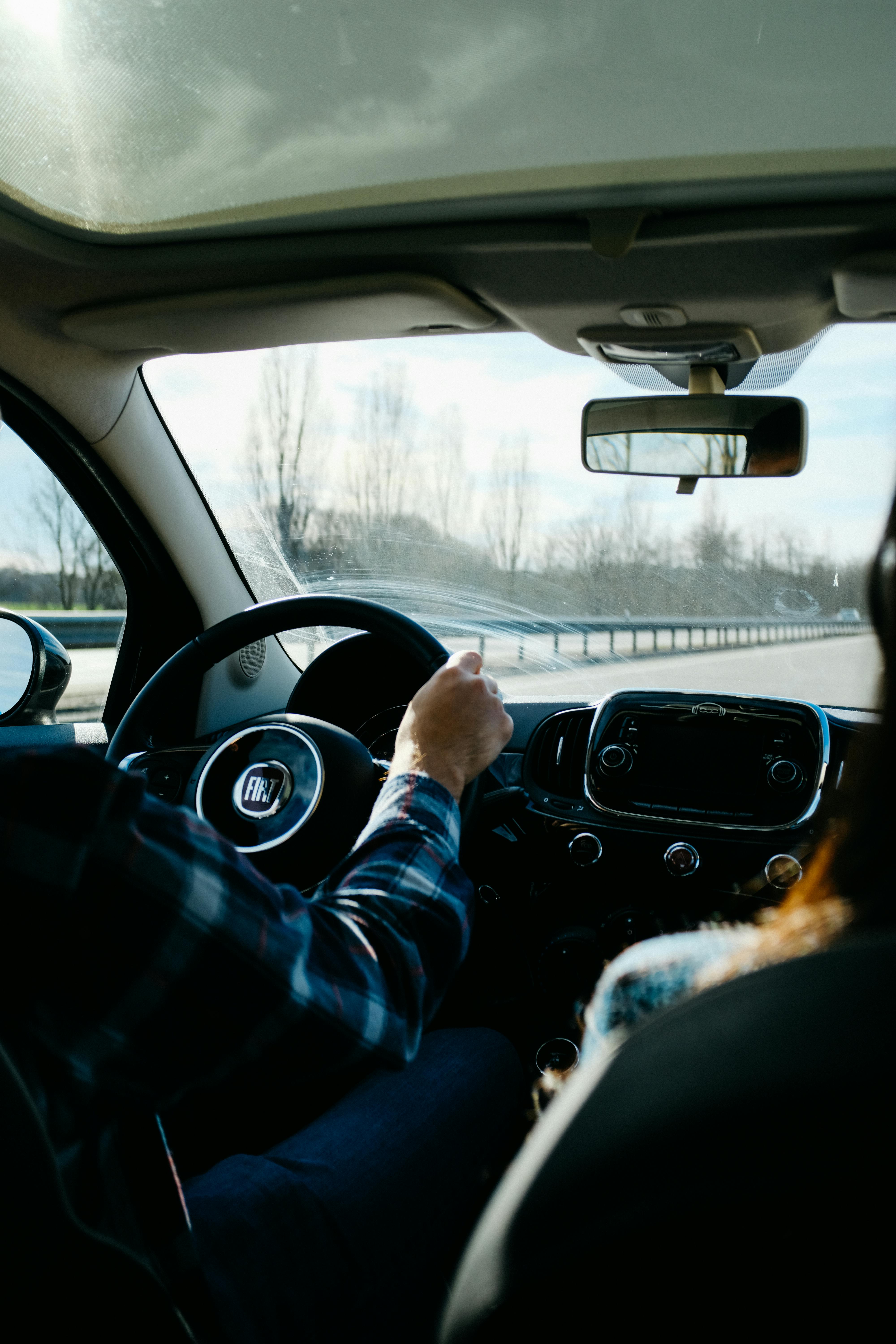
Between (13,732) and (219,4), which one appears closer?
(219,4)

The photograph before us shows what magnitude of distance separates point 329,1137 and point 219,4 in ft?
7.12

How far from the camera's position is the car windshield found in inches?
108

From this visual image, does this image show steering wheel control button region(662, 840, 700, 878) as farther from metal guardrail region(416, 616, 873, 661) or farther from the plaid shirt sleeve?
the plaid shirt sleeve

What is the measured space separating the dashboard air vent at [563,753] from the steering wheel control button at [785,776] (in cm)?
48

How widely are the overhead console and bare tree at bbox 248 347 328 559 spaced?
1168mm

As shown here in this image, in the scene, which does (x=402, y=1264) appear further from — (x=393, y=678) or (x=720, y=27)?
(x=720, y=27)

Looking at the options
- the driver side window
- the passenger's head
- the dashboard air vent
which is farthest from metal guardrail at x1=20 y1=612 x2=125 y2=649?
the passenger's head

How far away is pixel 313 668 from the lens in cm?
281

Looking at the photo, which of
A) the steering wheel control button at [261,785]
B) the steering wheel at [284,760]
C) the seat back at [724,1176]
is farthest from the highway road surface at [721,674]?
the seat back at [724,1176]

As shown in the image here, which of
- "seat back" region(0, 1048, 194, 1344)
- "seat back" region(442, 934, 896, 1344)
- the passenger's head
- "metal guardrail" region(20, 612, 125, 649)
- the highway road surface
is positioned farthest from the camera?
"metal guardrail" region(20, 612, 125, 649)

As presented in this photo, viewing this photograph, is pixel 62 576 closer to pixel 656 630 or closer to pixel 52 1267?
pixel 656 630

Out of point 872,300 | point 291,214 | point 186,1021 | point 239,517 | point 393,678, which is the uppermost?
point 291,214

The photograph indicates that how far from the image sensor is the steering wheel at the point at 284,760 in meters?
2.11

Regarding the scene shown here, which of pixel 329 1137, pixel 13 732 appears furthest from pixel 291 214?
pixel 329 1137
